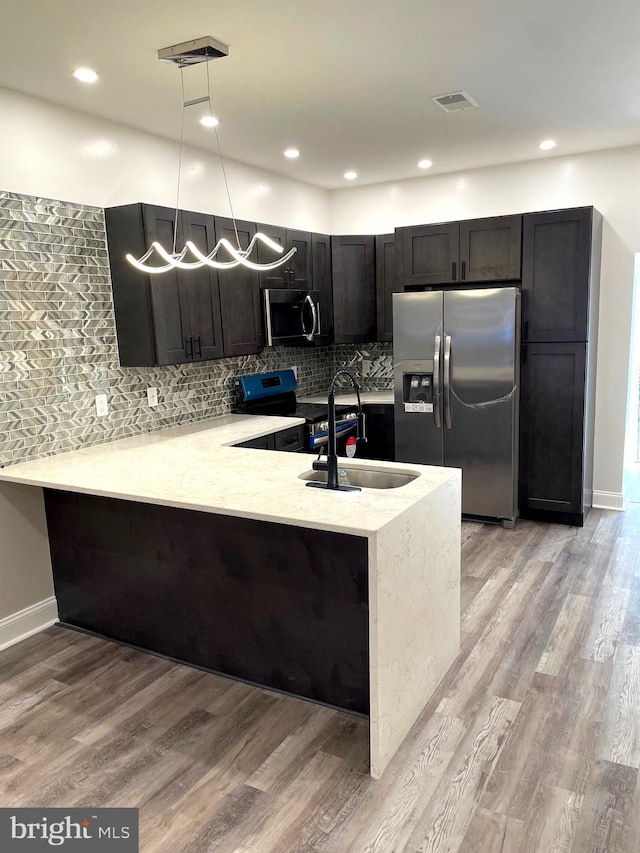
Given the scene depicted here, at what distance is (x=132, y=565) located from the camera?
A: 3.10m

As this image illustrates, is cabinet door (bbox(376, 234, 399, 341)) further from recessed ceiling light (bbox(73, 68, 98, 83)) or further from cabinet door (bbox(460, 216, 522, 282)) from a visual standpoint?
recessed ceiling light (bbox(73, 68, 98, 83))

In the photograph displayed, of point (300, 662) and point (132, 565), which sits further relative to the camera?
point (132, 565)

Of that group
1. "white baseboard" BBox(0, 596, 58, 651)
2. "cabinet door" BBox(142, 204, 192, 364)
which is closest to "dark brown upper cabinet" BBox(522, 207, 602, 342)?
"cabinet door" BBox(142, 204, 192, 364)

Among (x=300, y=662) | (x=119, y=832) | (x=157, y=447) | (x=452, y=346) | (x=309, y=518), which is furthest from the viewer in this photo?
(x=452, y=346)

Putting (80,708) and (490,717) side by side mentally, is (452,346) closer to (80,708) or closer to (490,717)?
(490,717)

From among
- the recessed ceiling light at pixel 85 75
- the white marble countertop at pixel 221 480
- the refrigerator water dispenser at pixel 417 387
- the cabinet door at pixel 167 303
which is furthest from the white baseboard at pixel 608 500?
the recessed ceiling light at pixel 85 75

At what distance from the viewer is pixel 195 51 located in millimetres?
2664

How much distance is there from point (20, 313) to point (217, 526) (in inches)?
59.6

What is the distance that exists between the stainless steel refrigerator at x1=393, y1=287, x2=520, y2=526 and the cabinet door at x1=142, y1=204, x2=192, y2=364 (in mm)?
1760

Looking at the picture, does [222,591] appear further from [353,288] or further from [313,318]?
[353,288]

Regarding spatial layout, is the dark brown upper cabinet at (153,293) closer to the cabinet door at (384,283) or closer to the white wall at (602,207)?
the cabinet door at (384,283)

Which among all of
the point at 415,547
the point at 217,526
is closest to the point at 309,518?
the point at 415,547

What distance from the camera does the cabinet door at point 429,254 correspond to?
16.0ft

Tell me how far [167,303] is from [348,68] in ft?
5.15
